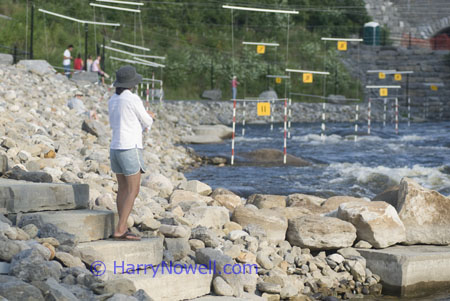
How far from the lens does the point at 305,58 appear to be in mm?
39688

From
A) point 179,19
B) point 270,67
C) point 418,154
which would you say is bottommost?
point 418,154

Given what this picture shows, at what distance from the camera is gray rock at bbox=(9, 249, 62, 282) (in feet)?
13.9

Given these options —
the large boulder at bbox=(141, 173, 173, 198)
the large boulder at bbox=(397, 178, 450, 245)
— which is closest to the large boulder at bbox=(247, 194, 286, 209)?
the large boulder at bbox=(141, 173, 173, 198)

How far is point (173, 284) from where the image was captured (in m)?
5.14

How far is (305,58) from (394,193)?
31.6 metres

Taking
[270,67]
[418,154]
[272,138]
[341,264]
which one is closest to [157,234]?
[341,264]

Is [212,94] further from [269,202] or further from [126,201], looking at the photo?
[126,201]

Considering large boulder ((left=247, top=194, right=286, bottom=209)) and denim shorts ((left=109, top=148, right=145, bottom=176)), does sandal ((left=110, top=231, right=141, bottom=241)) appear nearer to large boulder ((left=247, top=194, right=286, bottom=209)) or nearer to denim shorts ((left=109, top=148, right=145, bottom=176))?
denim shorts ((left=109, top=148, right=145, bottom=176))

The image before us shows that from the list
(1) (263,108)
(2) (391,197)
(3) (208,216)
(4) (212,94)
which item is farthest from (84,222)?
(4) (212,94)

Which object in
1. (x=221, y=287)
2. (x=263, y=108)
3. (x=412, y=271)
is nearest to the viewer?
(x=221, y=287)

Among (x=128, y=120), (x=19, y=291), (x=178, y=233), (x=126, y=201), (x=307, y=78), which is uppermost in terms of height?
(x=307, y=78)

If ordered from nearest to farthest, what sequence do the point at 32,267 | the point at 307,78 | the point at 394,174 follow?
1. the point at 32,267
2. the point at 394,174
3. the point at 307,78

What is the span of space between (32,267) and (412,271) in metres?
3.67

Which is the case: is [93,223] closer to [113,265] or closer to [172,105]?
[113,265]
